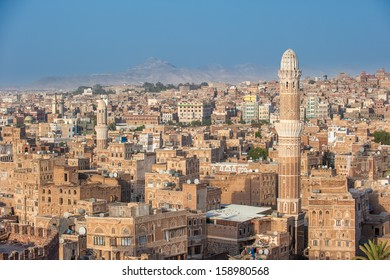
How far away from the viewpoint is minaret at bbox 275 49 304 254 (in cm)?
1323

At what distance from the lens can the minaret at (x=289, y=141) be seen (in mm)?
13227

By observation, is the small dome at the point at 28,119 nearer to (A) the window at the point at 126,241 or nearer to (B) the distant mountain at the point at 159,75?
(B) the distant mountain at the point at 159,75

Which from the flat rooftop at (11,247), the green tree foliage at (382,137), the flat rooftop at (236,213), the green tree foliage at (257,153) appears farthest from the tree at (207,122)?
the flat rooftop at (11,247)

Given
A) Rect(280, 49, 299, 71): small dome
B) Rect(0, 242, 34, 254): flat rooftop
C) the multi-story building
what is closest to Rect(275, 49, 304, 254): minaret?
Rect(280, 49, 299, 71): small dome

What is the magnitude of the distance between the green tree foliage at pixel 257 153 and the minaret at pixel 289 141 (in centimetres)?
846

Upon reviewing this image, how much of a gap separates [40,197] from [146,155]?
4181mm

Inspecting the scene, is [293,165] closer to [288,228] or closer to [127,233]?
[288,228]

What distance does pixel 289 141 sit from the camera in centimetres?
1352

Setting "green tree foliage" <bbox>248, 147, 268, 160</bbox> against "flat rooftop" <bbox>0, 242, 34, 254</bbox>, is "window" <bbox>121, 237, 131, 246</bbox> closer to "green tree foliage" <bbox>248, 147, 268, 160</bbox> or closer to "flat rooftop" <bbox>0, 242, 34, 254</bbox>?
"flat rooftop" <bbox>0, 242, 34, 254</bbox>

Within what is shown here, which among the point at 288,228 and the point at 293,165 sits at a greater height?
the point at 293,165

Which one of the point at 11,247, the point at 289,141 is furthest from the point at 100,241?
the point at 289,141

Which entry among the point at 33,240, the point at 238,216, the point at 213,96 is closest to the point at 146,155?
the point at 238,216

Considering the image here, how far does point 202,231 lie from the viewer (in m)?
11.5

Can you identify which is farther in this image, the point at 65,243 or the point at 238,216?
the point at 238,216
